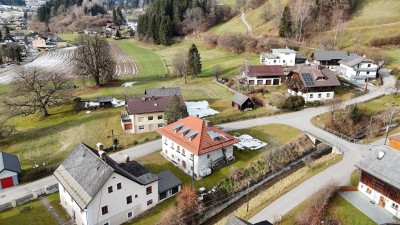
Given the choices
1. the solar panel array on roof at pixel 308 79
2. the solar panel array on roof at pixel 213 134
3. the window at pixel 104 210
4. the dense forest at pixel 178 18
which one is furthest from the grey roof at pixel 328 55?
the dense forest at pixel 178 18

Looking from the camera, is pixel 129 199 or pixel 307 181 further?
pixel 307 181

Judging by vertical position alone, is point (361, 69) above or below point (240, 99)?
above

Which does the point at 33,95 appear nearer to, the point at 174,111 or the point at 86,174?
the point at 174,111

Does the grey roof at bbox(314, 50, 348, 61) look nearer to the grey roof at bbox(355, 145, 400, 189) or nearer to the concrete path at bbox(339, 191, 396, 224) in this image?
the grey roof at bbox(355, 145, 400, 189)

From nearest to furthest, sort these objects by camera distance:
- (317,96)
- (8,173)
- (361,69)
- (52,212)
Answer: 1. (52,212)
2. (8,173)
3. (317,96)
4. (361,69)

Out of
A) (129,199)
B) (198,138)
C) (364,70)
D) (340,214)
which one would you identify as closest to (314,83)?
(364,70)

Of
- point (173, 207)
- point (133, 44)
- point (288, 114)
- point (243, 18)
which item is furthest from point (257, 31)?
point (173, 207)

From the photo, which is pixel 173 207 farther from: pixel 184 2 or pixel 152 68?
pixel 184 2
